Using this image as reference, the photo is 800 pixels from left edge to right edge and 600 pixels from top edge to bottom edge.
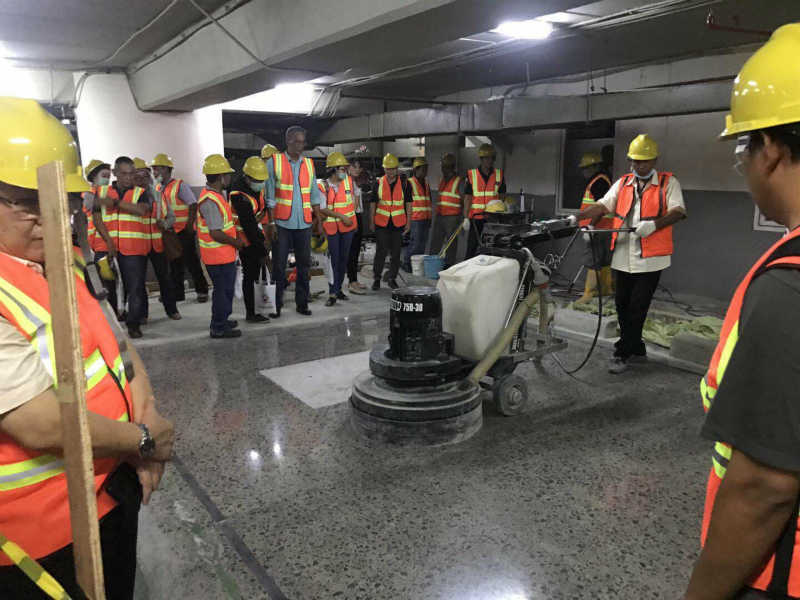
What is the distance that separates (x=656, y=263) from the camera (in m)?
4.16

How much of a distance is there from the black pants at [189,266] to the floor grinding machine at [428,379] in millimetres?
4221

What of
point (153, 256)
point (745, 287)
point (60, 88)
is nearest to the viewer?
point (745, 287)

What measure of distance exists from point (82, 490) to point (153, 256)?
5.30 metres

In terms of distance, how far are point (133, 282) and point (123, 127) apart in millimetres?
2963

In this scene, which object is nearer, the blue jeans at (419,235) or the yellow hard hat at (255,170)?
the yellow hard hat at (255,170)

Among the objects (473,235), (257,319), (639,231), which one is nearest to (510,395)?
(639,231)

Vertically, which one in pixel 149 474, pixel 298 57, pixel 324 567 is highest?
pixel 298 57

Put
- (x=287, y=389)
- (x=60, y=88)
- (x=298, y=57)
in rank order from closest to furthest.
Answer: (x=287, y=389) < (x=298, y=57) < (x=60, y=88)

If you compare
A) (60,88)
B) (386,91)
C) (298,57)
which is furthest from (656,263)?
(60,88)

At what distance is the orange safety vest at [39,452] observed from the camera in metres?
1.08

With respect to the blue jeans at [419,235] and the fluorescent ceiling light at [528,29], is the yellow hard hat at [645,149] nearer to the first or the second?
the fluorescent ceiling light at [528,29]

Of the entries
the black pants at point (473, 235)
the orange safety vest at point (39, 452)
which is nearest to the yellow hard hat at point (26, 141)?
the orange safety vest at point (39, 452)

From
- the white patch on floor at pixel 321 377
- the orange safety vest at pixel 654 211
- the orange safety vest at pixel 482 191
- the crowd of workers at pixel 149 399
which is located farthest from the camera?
the orange safety vest at pixel 482 191

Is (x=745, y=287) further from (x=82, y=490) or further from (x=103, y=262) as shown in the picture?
(x=103, y=262)
